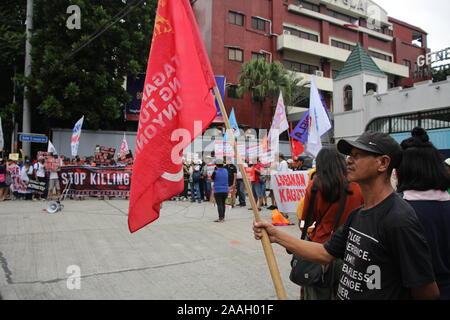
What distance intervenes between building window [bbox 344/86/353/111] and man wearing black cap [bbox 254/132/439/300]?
2628cm

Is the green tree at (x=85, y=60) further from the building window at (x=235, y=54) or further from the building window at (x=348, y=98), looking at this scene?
the building window at (x=348, y=98)

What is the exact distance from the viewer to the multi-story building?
32.3 metres

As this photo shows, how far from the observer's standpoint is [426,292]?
1.58 metres

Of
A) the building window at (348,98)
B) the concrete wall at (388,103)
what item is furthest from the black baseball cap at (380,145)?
the building window at (348,98)

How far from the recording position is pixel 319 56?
37.6 meters

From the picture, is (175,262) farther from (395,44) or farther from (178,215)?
(395,44)

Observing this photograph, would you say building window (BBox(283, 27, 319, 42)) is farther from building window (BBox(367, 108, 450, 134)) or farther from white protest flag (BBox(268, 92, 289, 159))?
white protest flag (BBox(268, 92, 289, 159))

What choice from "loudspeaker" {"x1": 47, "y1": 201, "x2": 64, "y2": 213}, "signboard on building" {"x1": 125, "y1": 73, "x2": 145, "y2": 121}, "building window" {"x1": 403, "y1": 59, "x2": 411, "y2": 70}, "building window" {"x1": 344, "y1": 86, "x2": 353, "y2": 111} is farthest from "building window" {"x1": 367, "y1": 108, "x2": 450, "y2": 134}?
"building window" {"x1": 403, "y1": 59, "x2": 411, "y2": 70}

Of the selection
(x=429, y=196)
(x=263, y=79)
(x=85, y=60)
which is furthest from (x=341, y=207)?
(x=263, y=79)

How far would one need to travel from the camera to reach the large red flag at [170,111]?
252 cm

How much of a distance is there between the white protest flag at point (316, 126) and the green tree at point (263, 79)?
22185 millimetres

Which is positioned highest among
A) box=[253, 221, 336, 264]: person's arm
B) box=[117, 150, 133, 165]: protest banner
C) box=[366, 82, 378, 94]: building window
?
box=[366, 82, 378, 94]: building window
